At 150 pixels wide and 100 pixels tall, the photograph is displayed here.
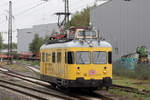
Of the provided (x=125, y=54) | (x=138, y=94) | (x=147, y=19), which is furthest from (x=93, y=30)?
(x=125, y=54)

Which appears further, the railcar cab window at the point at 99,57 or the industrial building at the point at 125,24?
the industrial building at the point at 125,24

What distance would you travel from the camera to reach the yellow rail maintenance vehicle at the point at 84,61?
16406mm

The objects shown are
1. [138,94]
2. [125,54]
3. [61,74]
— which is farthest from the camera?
[125,54]

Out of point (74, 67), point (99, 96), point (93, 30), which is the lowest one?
point (99, 96)

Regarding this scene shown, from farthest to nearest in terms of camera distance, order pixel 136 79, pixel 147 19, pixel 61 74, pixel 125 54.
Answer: pixel 125 54 → pixel 147 19 → pixel 136 79 → pixel 61 74

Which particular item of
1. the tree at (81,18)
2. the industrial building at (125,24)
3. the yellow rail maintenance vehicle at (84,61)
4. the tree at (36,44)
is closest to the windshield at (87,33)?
the yellow rail maintenance vehicle at (84,61)

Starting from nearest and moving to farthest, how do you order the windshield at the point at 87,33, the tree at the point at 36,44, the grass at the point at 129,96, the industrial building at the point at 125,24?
the grass at the point at 129,96
the windshield at the point at 87,33
the industrial building at the point at 125,24
the tree at the point at 36,44

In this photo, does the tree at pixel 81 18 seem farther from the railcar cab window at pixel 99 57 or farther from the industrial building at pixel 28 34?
the railcar cab window at pixel 99 57

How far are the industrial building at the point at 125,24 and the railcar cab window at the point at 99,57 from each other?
20.7 metres

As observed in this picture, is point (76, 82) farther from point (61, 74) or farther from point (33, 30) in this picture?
point (33, 30)

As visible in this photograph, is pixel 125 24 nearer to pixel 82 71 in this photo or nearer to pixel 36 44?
pixel 82 71

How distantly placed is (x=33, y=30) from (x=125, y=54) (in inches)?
2932

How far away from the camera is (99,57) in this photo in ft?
55.7

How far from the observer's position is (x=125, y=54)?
137ft
